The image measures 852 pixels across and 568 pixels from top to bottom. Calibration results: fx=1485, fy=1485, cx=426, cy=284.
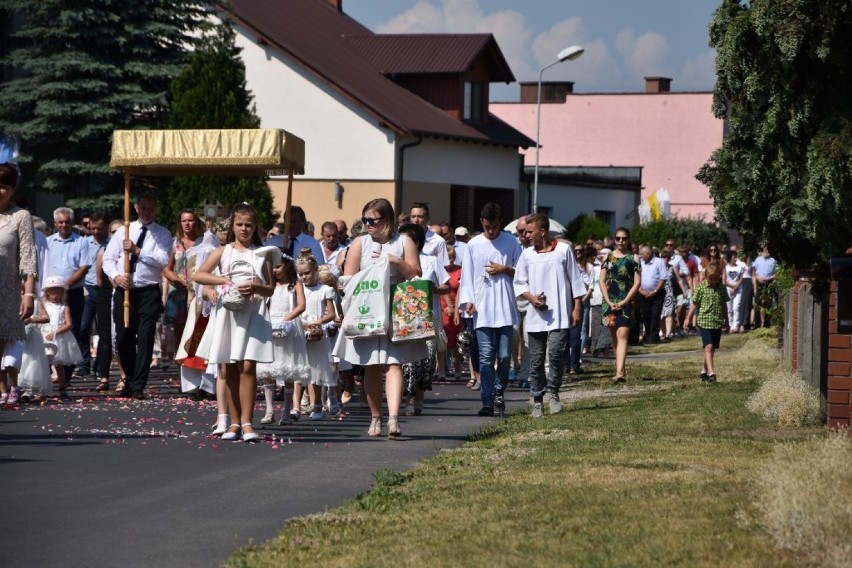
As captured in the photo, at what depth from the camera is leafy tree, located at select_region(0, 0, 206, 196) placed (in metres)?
31.4

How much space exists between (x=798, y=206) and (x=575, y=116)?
68.6 m

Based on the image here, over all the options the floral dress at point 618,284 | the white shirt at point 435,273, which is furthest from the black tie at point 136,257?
the floral dress at point 618,284

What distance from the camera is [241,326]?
11.9 m

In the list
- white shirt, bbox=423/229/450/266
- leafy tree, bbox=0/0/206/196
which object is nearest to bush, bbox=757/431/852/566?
white shirt, bbox=423/229/450/266

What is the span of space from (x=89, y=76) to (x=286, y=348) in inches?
781

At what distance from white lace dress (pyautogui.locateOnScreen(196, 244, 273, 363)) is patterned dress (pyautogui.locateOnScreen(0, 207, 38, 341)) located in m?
1.52

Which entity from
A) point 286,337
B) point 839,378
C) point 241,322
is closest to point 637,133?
point 286,337

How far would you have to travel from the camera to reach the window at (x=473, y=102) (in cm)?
4877

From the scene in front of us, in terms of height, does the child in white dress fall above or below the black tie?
below

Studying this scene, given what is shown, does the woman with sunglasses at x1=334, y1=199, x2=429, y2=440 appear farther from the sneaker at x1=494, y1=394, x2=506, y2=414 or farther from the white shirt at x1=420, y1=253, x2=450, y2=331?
the white shirt at x1=420, y1=253, x2=450, y2=331

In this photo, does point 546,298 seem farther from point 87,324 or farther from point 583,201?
point 583,201

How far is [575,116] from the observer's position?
79.1 meters

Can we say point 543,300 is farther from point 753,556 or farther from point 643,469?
point 753,556

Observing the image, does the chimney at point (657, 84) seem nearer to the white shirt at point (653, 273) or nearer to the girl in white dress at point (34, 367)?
the white shirt at point (653, 273)
